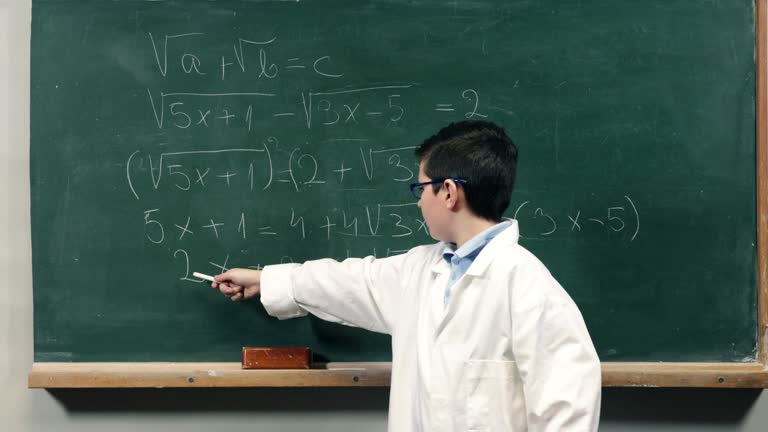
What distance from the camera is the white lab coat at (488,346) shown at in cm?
162

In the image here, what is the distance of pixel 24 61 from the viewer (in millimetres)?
2270

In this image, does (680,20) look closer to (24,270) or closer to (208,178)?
(208,178)

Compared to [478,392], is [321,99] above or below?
above

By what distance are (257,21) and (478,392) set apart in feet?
4.13

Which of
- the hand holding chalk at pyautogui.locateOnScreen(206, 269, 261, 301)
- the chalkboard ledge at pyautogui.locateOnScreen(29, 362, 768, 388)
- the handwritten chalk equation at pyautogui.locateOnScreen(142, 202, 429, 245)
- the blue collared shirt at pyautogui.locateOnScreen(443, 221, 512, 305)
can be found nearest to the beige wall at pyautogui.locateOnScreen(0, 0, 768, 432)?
the chalkboard ledge at pyautogui.locateOnScreen(29, 362, 768, 388)

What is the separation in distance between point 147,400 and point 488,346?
3.70 feet

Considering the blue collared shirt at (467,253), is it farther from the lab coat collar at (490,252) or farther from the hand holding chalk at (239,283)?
the hand holding chalk at (239,283)

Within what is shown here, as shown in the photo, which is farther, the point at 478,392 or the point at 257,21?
the point at 257,21

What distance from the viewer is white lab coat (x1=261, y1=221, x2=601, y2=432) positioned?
5.31ft

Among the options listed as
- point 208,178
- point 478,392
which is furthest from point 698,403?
point 208,178

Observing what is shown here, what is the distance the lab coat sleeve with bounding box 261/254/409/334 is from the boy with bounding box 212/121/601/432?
0.06 m

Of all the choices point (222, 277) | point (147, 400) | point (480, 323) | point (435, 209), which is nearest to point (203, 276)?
point (222, 277)

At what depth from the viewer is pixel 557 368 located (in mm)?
1616

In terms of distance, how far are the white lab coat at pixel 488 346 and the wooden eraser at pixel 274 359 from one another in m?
0.31
